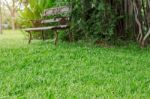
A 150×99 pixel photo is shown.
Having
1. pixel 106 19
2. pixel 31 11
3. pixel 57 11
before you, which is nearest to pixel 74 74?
pixel 106 19

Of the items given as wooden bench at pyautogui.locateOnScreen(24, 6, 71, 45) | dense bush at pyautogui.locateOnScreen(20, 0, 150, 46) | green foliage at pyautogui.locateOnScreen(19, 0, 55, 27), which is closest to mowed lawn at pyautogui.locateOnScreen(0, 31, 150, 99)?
dense bush at pyautogui.locateOnScreen(20, 0, 150, 46)

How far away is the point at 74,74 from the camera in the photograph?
411 cm

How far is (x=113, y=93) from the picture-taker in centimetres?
322

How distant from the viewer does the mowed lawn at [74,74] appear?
3219 millimetres

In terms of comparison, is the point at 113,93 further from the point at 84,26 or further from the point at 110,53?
the point at 84,26

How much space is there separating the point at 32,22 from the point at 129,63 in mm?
5656

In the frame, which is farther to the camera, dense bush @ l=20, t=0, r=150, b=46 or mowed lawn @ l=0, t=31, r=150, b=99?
dense bush @ l=20, t=0, r=150, b=46

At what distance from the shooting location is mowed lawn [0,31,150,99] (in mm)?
3219

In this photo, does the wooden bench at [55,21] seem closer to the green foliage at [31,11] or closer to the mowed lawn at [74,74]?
the green foliage at [31,11]

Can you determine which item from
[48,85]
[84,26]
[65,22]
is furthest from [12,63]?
[65,22]

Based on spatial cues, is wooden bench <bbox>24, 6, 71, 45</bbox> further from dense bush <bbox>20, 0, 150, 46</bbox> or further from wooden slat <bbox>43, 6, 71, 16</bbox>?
dense bush <bbox>20, 0, 150, 46</bbox>

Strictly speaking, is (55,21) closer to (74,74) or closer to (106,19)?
(106,19)

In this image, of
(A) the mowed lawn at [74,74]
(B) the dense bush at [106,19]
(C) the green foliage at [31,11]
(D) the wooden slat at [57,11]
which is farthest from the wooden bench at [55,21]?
(A) the mowed lawn at [74,74]

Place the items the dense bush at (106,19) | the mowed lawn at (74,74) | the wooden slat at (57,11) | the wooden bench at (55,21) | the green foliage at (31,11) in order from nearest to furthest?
the mowed lawn at (74,74) < the dense bush at (106,19) < the wooden bench at (55,21) < the wooden slat at (57,11) < the green foliage at (31,11)
